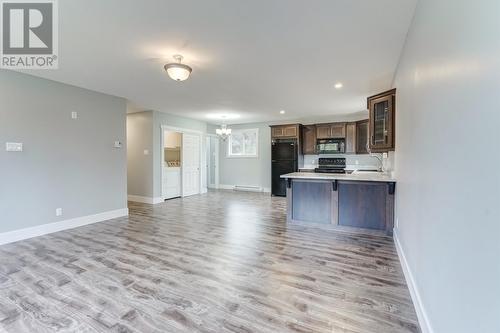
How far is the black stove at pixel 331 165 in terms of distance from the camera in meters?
7.27

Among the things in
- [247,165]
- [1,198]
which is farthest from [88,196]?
[247,165]

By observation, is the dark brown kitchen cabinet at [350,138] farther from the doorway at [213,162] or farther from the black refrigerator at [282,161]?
the doorway at [213,162]

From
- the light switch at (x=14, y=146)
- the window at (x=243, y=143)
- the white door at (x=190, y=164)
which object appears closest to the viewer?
the light switch at (x=14, y=146)

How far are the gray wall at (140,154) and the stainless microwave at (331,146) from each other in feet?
16.2

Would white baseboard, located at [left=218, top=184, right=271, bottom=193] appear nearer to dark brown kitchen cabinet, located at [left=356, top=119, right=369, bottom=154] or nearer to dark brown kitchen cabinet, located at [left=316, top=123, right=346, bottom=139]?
dark brown kitchen cabinet, located at [left=316, top=123, right=346, bottom=139]

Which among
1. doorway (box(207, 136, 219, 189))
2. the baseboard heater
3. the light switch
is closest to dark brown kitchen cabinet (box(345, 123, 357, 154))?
the baseboard heater

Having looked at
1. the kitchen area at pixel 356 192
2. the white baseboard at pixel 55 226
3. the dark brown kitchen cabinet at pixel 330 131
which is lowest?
the white baseboard at pixel 55 226

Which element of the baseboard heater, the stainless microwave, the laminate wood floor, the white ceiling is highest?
the white ceiling

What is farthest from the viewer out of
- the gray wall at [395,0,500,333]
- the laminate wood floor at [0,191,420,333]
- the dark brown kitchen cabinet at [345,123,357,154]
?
the dark brown kitchen cabinet at [345,123,357,154]

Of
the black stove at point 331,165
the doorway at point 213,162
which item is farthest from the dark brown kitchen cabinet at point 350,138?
the doorway at point 213,162

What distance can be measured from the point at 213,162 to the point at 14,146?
21.0 ft

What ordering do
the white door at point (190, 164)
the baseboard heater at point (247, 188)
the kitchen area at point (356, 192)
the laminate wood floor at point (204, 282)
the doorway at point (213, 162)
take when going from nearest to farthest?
the laminate wood floor at point (204, 282)
the kitchen area at point (356, 192)
the white door at point (190, 164)
the baseboard heater at point (247, 188)
the doorway at point (213, 162)

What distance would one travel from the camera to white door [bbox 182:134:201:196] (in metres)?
7.77

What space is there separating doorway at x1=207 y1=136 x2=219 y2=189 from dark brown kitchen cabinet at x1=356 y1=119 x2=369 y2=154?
5091 millimetres
